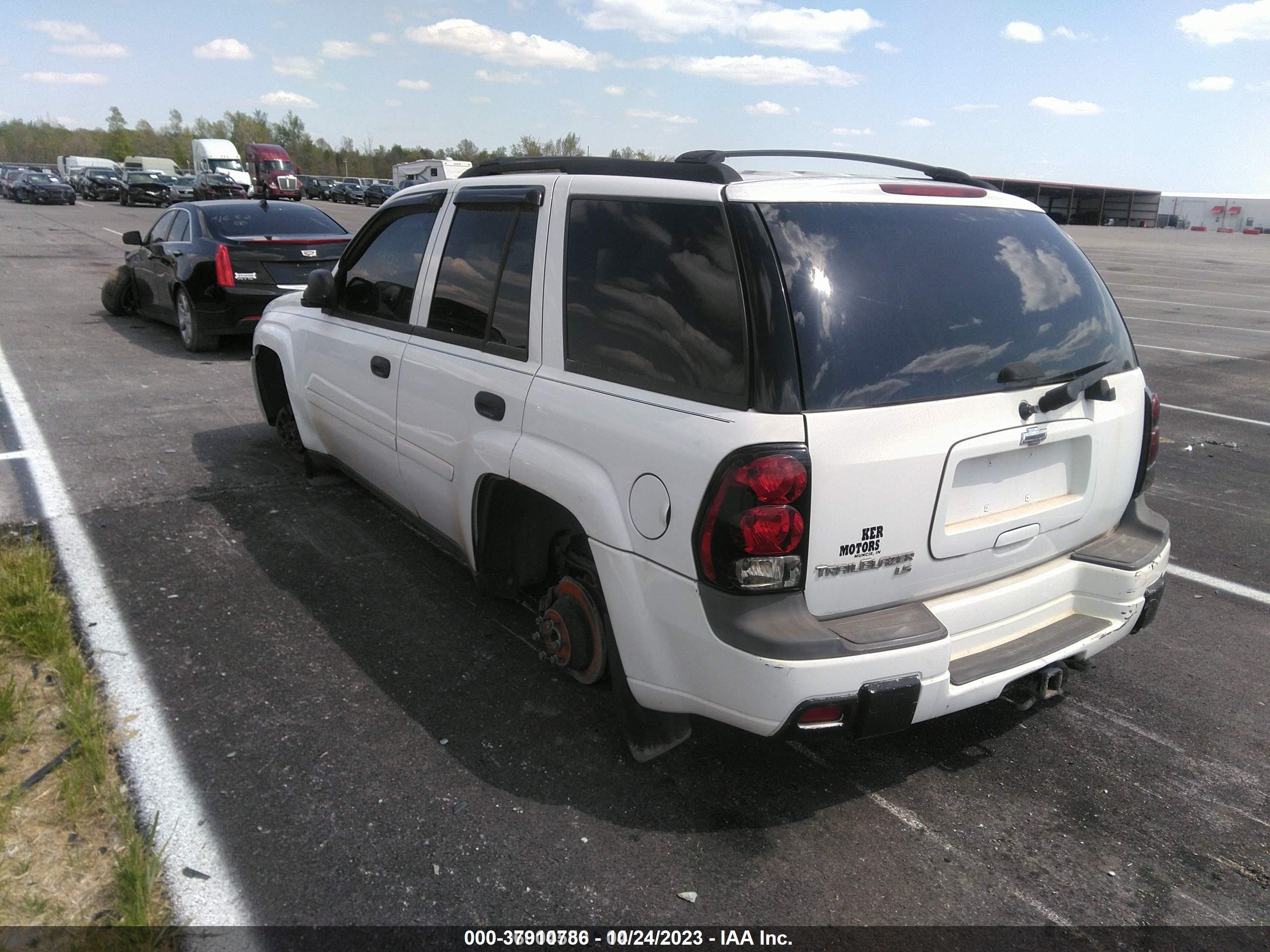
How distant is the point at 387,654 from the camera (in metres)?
3.83

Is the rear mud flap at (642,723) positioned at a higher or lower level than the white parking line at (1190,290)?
lower

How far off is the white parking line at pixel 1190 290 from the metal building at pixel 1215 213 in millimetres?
70103

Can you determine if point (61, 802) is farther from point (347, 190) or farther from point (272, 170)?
point (347, 190)

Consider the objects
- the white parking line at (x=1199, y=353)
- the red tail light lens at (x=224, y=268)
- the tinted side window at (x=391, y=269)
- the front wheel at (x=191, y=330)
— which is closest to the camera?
the tinted side window at (x=391, y=269)

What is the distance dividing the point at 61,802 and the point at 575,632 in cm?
171

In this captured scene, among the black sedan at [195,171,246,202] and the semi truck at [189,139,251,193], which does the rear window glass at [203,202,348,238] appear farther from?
the semi truck at [189,139,251,193]

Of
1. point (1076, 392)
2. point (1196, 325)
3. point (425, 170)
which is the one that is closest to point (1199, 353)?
point (1196, 325)

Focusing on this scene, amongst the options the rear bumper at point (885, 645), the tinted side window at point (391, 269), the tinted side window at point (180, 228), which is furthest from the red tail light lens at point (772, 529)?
the tinted side window at point (180, 228)

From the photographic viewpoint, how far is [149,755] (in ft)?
10.1

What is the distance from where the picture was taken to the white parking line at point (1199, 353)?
12.0 meters

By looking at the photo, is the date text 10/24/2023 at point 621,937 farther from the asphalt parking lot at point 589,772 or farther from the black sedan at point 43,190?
the black sedan at point 43,190

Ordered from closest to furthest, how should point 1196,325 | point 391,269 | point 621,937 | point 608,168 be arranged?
point 621,937, point 608,168, point 391,269, point 1196,325

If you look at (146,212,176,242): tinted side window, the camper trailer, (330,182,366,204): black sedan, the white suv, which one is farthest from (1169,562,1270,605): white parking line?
(330,182,366,204): black sedan

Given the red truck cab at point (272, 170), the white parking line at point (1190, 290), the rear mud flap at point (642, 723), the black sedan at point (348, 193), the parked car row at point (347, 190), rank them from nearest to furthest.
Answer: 1. the rear mud flap at point (642, 723)
2. the white parking line at point (1190, 290)
3. the red truck cab at point (272, 170)
4. the parked car row at point (347, 190)
5. the black sedan at point (348, 193)
